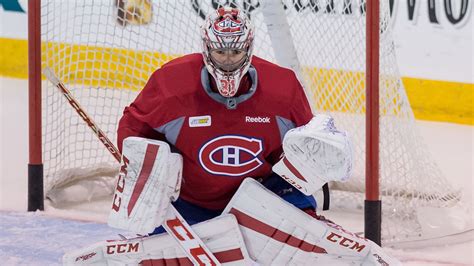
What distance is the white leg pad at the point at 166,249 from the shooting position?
2711mm

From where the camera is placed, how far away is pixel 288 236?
106 inches

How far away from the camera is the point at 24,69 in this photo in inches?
249

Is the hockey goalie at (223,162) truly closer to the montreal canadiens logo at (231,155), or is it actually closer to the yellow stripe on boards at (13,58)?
the montreal canadiens logo at (231,155)

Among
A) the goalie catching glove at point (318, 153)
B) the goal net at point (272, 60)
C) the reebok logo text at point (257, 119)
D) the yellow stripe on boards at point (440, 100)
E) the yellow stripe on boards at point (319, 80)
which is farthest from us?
the yellow stripe on boards at point (440, 100)

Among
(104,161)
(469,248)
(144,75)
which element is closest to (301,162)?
(469,248)

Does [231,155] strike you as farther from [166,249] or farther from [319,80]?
[319,80]

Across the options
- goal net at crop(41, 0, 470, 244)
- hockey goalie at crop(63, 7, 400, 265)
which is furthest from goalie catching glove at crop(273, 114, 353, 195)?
goal net at crop(41, 0, 470, 244)

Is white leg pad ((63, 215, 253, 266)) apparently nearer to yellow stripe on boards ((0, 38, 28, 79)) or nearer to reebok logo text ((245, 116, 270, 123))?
reebok logo text ((245, 116, 270, 123))

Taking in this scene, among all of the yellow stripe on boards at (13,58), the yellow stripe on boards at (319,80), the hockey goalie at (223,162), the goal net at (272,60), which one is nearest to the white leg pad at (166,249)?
the hockey goalie at (223,162)

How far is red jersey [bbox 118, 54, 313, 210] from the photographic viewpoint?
270 cm

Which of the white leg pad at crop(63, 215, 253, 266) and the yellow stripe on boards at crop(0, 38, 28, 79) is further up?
the yellow stripe on boards at crop(0, 38, 28, 79)

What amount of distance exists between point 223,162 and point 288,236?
0.25 m

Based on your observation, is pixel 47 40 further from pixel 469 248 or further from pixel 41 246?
pixel 469 248

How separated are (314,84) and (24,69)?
275 centimetres
